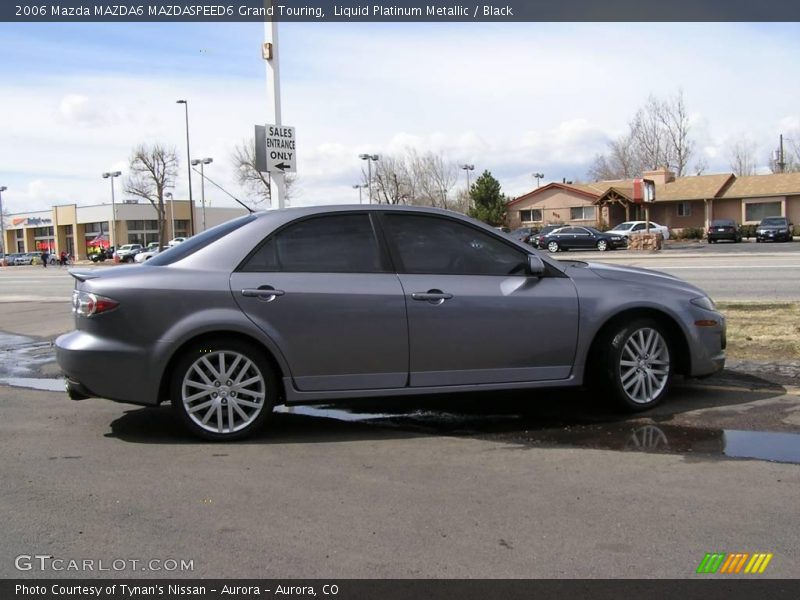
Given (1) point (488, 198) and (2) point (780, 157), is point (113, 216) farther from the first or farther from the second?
(2) point (780, 157)

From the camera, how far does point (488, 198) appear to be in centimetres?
5397

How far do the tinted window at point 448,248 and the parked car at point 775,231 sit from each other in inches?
1657

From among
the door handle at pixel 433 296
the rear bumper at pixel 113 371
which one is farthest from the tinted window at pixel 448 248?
the rear bumper at pixel 113 371

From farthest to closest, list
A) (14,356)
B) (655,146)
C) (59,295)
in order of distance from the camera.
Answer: (655,146) < (59,295) < (14,356)

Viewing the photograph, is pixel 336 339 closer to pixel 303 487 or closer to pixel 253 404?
pixel 253 404

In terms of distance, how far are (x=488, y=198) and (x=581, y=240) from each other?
45.6 ft

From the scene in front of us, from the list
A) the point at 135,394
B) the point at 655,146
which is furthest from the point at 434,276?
the point at 655,146

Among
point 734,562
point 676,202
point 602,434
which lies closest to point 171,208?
point 676,202

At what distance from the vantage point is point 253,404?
518 centimetres

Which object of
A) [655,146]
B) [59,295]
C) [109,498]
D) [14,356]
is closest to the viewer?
[109,498]

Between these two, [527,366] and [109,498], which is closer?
[109,498]

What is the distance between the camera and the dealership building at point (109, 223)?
81625 mm

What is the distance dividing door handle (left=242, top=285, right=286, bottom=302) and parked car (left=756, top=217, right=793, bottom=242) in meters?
43.4
